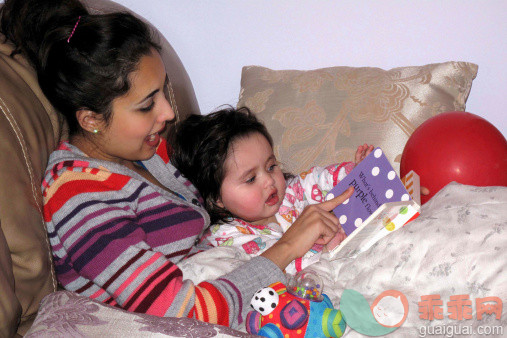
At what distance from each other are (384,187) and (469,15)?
0.84 metres

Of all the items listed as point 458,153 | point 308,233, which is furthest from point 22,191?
point 458,153

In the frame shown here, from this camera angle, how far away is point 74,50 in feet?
3.52

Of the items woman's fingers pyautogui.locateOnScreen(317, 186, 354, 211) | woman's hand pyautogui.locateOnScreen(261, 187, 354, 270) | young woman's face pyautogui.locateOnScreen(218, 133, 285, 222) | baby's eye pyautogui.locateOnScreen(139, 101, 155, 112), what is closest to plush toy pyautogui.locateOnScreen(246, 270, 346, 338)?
woman's hand pyautogui.locateOnScreen(261, 187, 354, 270)

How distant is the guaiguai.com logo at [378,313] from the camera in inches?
36.4

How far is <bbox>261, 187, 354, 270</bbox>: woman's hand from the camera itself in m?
1.16

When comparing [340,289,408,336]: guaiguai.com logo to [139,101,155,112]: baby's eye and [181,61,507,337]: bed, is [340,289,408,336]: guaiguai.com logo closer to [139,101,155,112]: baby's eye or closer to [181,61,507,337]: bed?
[181,61,507,337]: bed

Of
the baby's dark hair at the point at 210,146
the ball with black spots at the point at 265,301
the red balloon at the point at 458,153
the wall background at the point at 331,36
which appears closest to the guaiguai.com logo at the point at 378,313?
the ball with black spots at the point at 265,301

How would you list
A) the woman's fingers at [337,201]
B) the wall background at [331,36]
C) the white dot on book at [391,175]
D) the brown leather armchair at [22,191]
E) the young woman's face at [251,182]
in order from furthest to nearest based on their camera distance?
the wall background at [331,36], the young woman's face at [251,182], the woman's fingers at [337,201], the white dot on book at [391,175], the brown leather armchair at [22,191]

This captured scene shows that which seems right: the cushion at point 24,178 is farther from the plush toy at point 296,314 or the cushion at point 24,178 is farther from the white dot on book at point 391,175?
the white dot on book at point 391,175

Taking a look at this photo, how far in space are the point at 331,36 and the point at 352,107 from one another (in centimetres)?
37

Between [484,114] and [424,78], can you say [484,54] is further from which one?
[424,78]

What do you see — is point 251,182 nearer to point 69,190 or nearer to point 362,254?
point 362,254

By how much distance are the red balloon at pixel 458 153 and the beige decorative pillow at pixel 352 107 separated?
0.45ft

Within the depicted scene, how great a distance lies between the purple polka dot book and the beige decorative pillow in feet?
0.77
